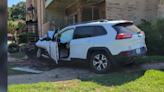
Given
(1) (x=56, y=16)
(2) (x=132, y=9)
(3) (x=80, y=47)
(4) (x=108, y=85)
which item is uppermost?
(1) (x=56, y=16)

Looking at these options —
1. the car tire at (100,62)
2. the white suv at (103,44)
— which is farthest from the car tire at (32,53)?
the car tire at (100,62)

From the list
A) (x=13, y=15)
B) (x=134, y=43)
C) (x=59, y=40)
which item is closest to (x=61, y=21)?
(x=59, y=40)

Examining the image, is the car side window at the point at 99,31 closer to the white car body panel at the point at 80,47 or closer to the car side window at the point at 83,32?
the car side window at the point at 83,32

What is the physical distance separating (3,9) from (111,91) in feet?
10.2

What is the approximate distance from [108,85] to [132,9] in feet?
30.2

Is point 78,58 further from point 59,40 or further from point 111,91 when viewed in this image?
point 111,91

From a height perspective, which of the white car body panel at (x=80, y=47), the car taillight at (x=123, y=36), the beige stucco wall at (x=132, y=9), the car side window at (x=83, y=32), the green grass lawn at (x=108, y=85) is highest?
the beige stucco wall at (x=132, y=9)

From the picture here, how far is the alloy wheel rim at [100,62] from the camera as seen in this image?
5.74m

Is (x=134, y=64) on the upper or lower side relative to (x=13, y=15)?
lower

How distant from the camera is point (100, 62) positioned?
5828 mm

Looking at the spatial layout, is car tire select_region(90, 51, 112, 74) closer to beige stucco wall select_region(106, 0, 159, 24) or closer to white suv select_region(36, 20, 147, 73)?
white suv select_region(36, 20, 147, 73)

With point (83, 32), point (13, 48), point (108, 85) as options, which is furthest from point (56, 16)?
point (108, 85)

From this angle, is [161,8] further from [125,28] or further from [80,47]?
[80,47]

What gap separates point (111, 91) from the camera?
4.05 m
